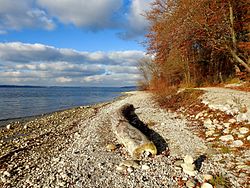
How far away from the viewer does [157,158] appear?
8.30m

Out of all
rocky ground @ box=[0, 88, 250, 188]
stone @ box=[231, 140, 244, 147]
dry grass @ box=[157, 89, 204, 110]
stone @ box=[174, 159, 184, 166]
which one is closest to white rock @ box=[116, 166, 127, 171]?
rocky ground @ box=[0, 88, 250, 188]

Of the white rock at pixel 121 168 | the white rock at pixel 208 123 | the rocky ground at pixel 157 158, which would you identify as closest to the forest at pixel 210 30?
the rocky ground at pixel 157 158

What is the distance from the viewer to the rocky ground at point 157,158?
22.4 feet

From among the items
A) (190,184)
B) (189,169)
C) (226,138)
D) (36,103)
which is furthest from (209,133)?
(36,103)

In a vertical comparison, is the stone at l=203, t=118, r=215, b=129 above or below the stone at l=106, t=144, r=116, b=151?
above

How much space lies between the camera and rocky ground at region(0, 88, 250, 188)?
6.82m

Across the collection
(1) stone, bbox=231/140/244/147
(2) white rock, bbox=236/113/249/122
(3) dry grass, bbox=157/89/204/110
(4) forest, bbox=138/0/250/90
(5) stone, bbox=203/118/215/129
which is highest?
(4) forest, bbox=138/0/250/90

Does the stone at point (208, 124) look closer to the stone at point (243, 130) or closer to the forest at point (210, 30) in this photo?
the stone at point (243, 130)

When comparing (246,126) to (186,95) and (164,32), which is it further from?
(164,32)

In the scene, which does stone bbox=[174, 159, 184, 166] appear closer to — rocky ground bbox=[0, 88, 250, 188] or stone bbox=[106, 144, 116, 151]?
rocky ground bbox=[0, 88, 250, 188]

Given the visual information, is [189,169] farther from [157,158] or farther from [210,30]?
[210,30]

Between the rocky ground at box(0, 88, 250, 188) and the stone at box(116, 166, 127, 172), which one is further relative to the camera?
the stone at box(116, 166, 127, 172)

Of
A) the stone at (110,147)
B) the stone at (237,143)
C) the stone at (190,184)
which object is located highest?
the stone at (237,143)

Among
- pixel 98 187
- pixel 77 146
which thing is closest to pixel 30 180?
pixel 98 187
